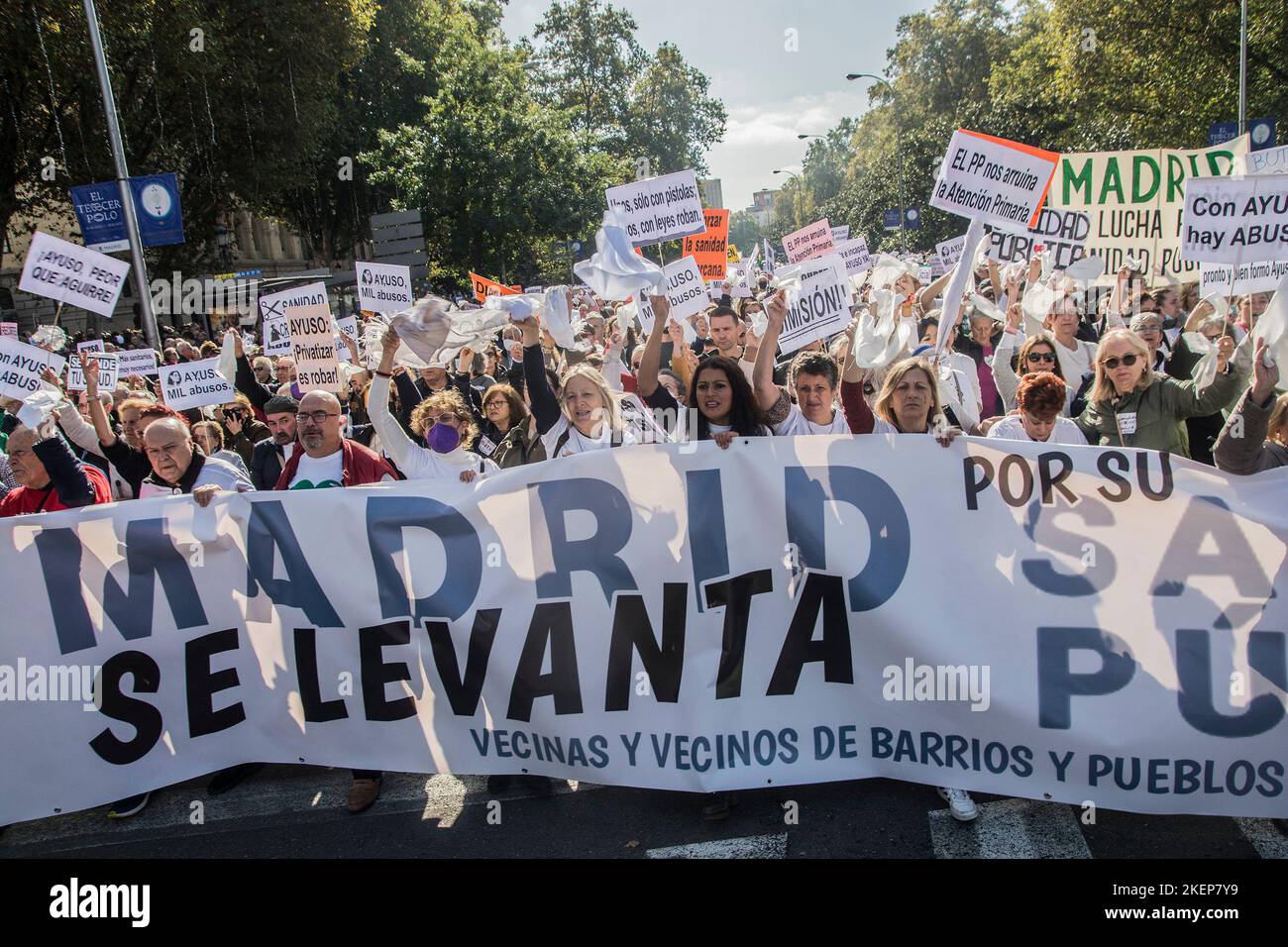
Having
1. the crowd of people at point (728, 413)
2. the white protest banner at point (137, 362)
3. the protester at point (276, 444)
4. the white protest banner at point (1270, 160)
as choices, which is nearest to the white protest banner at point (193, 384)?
the crowd of people at point (728, 413)

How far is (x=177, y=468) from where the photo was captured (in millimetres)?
4375

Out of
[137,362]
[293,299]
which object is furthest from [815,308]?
[137,362]

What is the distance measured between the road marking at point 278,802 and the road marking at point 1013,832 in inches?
54.3

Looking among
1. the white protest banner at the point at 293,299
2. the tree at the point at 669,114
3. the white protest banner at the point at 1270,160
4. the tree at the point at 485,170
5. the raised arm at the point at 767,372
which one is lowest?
the raised arm at the point at 767,372

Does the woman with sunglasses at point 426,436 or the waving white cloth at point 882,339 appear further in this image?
the woman with sunglasses at point 426,436

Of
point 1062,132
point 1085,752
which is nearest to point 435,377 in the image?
point 1085,752

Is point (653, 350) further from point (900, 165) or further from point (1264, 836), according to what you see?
point (900, 165)

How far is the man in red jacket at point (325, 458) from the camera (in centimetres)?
441

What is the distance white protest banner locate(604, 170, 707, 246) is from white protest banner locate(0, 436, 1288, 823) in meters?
3.30

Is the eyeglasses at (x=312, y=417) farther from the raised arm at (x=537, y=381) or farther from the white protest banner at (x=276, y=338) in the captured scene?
the white protest banner at (x=276, y=338)

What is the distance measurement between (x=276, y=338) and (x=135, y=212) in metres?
7.60

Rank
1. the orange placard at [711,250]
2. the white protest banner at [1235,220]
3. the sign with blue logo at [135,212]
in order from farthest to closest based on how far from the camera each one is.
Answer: the sign with blue logo at [135,212], the orange placard at [711,250], the white protest banner at [1235,220]

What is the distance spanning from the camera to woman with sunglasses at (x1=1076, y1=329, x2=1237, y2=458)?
408cm
